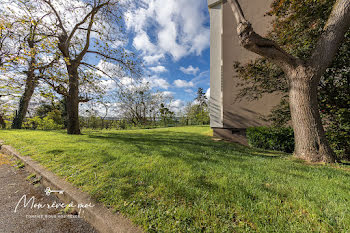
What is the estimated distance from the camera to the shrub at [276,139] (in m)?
5.26

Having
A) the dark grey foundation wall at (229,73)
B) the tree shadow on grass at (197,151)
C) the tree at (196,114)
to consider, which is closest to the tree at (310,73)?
the tree shadow on grass at (197,151)

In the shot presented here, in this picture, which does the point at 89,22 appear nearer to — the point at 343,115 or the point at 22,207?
the point at 22,207

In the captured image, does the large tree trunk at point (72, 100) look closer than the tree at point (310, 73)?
No

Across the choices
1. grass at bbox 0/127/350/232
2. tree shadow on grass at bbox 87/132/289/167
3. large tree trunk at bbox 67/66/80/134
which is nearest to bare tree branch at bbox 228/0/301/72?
tree shadow on grass at bbox 87/132/289/167

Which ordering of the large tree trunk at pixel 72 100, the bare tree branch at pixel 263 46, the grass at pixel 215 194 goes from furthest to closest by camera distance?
the large tree trunk at pixel 72 100 < the bare tree branch at pixel 263 46 < the grass at pixel 215 194

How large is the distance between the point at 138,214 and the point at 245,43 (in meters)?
4.41

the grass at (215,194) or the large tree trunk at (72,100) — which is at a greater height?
the large tree trunk at (72,100)

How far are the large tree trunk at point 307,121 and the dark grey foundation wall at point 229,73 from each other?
11.9 feet

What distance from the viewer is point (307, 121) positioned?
3350mm

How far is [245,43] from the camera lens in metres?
3.57

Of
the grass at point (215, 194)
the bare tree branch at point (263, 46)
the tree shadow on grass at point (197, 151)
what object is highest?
the bare tree branch at point (263, 46)

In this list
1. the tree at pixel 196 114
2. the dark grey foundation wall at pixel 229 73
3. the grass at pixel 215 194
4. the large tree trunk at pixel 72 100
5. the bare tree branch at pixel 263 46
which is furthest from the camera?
the tree at pixel 196 114

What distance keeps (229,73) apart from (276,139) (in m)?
4.68

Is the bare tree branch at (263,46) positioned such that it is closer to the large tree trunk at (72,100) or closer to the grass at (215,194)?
the grass at (215,194)
